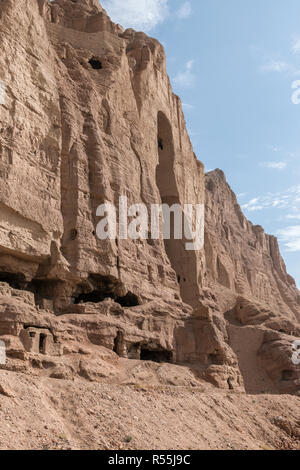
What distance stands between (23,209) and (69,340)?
17.2 ft

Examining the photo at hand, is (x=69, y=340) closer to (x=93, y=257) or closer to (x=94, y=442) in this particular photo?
(x=93, y=257)

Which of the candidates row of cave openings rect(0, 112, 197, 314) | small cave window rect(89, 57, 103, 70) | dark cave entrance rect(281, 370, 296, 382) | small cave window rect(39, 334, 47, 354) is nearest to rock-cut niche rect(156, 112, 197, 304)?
row of cave openings rect(0, 112, 197, 314)

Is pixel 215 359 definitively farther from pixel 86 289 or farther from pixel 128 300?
pixel 86 289

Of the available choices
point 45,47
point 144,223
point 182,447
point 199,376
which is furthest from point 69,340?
point 45,47

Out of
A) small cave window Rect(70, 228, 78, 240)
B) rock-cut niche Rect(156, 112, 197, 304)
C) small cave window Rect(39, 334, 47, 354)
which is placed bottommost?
small cave window Rect(39, 334, 47, 354)

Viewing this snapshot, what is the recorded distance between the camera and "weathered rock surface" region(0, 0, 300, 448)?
21.2 metres

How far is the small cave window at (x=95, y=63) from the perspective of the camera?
31688 mm

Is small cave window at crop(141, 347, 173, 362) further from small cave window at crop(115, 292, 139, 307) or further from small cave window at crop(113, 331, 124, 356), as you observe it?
small cave window at crop(113, 331, 124, 356)

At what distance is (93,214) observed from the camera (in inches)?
1016

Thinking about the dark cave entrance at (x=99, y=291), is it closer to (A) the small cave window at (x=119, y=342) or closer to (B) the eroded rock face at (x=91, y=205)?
(B) the eroded rock face at (x=91, y=205)

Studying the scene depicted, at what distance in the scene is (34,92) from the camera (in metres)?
23.8

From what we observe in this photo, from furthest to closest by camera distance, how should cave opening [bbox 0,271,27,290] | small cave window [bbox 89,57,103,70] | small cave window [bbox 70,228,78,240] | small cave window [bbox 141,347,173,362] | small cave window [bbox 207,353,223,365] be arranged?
small cave window [bbox 89,57,103,70] → small cave window [bbox 207,353,223,365] → small cave window [bbox 141,347,173,362] → small cave window [bbox 70,228,78,240] → cave opening [bbox 0,271,27,290]

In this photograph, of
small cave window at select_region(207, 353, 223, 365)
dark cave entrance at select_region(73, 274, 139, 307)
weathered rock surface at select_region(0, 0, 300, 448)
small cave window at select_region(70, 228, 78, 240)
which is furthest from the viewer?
small cave window at select_region(207, 353, 223, 365)

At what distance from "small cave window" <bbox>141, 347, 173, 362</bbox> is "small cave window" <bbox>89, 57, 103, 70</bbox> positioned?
51.4 ft
